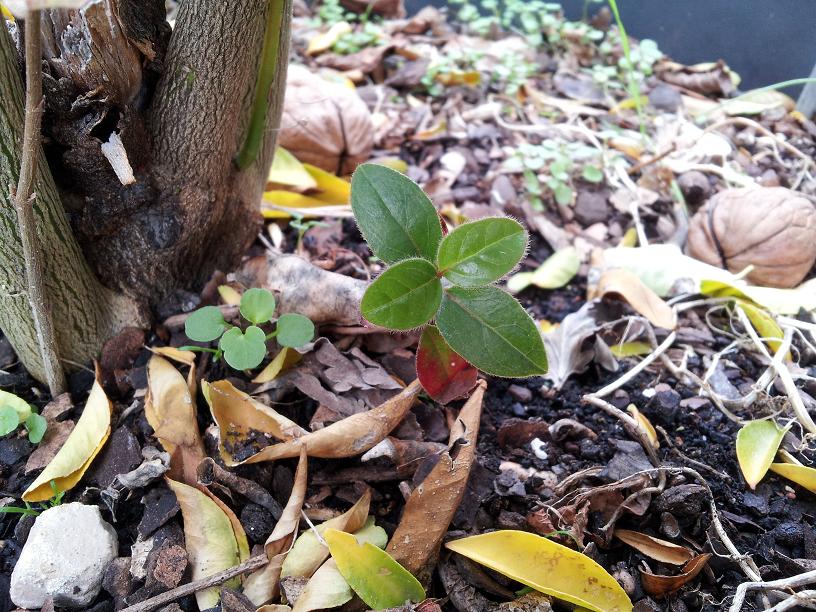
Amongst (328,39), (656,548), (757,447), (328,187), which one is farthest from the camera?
(328,39)

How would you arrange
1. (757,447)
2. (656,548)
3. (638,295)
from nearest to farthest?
(656,548), (757,447), (638,295)

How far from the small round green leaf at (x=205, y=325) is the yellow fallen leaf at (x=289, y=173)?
0.51 m

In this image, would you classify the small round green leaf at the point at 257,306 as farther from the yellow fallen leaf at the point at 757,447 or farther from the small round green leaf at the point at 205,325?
the yellow fallen leaf at the point at 757,447

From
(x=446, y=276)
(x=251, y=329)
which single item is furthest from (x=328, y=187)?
(x=446, y=276)

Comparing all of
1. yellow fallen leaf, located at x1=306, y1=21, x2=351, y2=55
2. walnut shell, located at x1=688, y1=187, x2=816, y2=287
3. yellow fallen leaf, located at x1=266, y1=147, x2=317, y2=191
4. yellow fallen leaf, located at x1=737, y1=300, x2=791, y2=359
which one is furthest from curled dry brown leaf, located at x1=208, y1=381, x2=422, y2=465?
yellow fallen leaf, located at x1=306, y1=21, x2=351, y2=55

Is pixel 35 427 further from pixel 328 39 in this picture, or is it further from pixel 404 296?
pixel 328 39

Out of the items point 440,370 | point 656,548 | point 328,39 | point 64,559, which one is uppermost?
point 328,39

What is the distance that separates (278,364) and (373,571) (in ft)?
1.20

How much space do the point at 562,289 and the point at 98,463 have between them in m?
0.97

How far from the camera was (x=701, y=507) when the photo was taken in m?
Result: 0.94

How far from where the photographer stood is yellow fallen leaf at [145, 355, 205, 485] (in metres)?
0.93

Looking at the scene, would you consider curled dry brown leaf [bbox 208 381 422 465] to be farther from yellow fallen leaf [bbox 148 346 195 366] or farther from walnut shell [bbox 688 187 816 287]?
walnut shell [bbox 688 187 816 287]

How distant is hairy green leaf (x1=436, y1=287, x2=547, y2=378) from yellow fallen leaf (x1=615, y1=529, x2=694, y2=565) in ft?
0.99

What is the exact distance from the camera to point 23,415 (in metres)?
0.96
